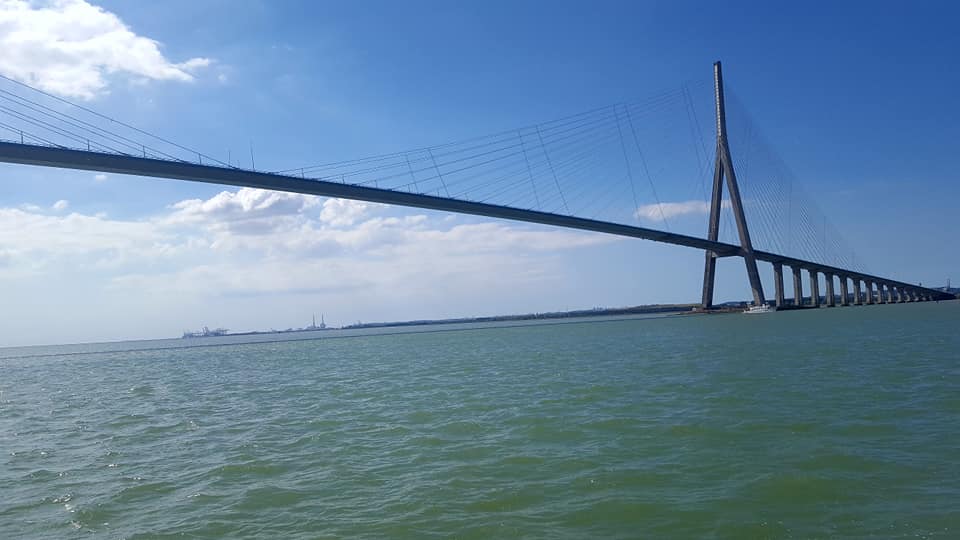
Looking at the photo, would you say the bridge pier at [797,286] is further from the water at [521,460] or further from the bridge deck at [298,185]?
the water at [521,460]

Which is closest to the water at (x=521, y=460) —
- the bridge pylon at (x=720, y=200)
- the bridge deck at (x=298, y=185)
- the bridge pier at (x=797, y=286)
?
the bridge deck at (x=298, y=185)

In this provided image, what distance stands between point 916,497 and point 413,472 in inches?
170

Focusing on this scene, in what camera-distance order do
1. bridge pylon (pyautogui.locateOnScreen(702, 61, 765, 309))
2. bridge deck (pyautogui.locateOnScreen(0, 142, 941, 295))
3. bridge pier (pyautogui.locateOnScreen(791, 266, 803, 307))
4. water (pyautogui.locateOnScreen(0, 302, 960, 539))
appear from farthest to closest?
1. bridge pier (pyautogui.locateOnScreen(791, 266, 803, 307))
2. bridge pylon (pyautogui.locateOnScreen(702, 61, 765, 309))
3. bridge deck (pyautogui.locateOnScreen(0, 142, 941, 295))
4. water (pyautogui.locateOnScreen(0, 302, 960, 539))

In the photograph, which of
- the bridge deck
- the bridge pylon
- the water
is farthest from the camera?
the bridge pylon

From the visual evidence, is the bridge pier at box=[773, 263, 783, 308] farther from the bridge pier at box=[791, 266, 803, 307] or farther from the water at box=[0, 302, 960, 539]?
the water at box=[0, 302, 960, 539]

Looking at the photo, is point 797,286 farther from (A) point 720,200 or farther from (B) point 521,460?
(B) point 521,460

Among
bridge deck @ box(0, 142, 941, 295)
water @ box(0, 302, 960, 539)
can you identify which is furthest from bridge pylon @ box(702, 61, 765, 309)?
water @ box(0, 302, 960, 539)

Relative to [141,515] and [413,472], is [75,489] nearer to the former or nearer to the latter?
[141,515]

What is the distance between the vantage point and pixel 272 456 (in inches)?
290

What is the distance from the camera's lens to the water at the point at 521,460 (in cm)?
475

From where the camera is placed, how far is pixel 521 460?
6.46 m

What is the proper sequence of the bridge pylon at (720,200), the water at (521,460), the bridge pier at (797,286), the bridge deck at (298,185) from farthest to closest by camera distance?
1. the bridge pier at (797,286)
2. the bridge pylon at (720,200)
3. the bridge deck at (298,185)
4. the water at (521,460)

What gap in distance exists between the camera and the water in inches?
187

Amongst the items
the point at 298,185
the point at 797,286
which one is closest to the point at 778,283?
the point at 797,286
